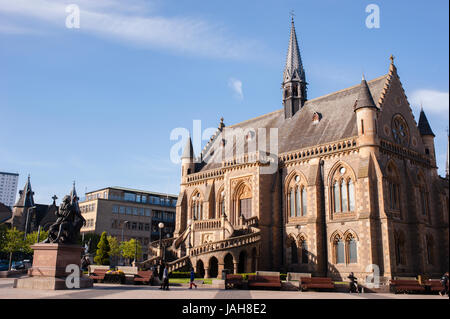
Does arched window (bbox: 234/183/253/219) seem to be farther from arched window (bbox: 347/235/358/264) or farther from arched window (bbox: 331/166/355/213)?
arched window (bbox: 347/235/358/264)

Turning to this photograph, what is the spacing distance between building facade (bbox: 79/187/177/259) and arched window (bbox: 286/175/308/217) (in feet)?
153

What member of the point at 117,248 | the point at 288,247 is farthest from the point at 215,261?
the point at 117,248

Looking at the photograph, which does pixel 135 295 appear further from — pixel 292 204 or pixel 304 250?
pixel 292 204

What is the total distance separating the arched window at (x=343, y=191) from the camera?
40781mm

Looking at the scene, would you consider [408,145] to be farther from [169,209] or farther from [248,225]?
[169,209]

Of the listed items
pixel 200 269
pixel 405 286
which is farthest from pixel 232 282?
pixel 200 269

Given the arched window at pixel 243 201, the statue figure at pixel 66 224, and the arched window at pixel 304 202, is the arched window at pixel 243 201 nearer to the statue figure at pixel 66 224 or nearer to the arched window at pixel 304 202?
the arched window at pixel 304 202

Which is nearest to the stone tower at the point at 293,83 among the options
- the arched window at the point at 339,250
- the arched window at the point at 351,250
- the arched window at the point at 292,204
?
the arched window at the point at 292,204

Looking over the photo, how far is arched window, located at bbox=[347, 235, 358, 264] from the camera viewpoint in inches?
1545

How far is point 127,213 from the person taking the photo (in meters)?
90.6

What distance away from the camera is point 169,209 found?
325 ft

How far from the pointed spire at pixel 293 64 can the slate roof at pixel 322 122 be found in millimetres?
4184

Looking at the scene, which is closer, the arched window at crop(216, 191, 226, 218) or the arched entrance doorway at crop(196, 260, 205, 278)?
the arched entrance doorway at crop(196, 260, 205, 278)

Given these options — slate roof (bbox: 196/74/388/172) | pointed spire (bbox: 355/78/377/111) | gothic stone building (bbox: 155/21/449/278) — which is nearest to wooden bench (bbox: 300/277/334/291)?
gothic stone building (bbox: 155/21/449/278)
